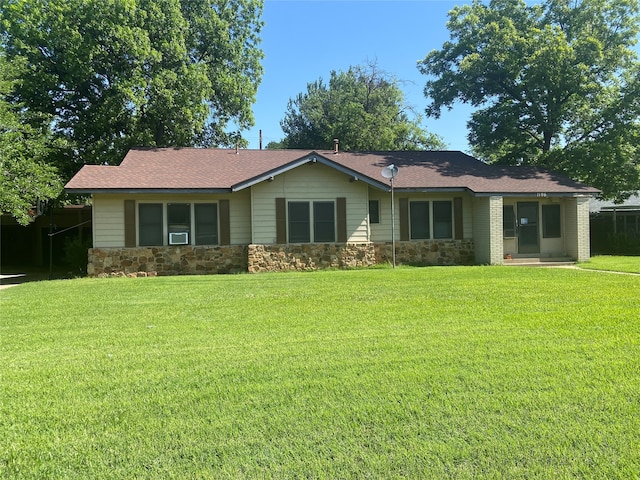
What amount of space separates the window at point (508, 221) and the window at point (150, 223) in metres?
11.3

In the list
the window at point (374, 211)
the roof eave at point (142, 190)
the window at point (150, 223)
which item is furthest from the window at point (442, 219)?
the window at point (150, 223)

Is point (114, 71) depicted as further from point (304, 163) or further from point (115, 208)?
point (304, 163)

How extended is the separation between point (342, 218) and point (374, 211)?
1362mm

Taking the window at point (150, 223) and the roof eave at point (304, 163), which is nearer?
the roof eave at point (304, 163)

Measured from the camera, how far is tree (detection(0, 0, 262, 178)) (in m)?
18.5

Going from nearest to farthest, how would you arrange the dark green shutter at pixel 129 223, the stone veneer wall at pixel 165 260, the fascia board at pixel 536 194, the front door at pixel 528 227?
the stone veneer wall at pixel 165 260 < the dark green shutter at pixel 129 223 < the fascia board at pixel 536 194 < the front door at pixel 528 227

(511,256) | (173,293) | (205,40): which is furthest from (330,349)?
(205,40)

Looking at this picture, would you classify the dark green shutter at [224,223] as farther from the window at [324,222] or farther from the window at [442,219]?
the window at [442,219]

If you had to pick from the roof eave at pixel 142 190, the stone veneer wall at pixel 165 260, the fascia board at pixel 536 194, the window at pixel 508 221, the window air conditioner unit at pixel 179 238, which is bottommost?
the stone veneer wall at pixel 165 260

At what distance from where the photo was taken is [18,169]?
14.5 metres

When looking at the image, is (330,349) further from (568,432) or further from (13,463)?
(13,463)

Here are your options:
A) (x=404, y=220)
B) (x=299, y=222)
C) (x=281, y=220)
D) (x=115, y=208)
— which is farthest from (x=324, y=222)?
(x=115, y=208)

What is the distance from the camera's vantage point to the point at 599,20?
21.5 m

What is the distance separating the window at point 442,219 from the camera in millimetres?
16328
